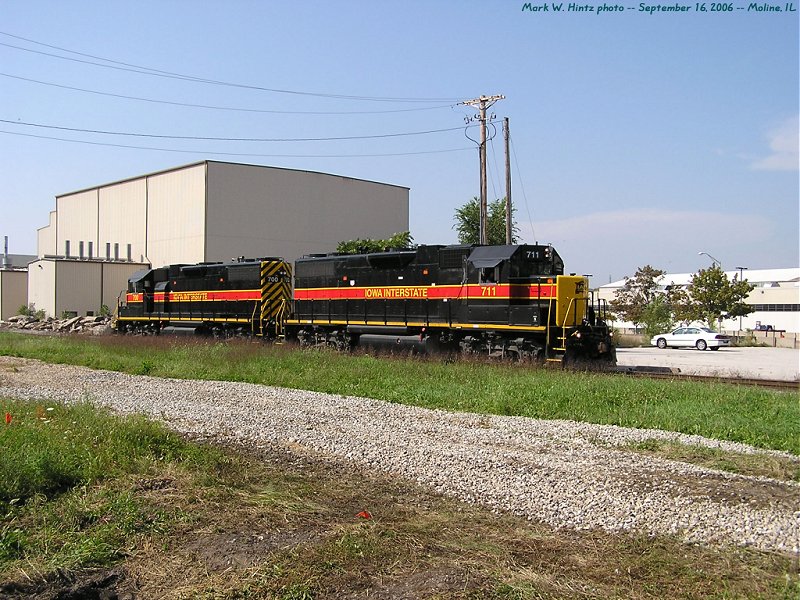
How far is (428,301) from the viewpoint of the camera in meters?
19.0

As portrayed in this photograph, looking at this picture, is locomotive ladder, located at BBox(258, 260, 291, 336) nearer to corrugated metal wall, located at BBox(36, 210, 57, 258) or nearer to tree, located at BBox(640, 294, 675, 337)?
tree, located at BBox(640, 294, 675, 337)

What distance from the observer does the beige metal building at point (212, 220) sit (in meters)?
43.6

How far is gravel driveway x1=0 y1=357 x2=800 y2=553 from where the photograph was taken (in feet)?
18.2

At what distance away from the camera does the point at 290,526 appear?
5363 millimetres

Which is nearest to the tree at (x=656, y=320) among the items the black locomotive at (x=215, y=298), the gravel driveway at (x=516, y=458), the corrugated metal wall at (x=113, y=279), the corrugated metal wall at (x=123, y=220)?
the black locomotive at (x=215, y=298)

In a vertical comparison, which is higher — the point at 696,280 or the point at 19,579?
the point at 696,280

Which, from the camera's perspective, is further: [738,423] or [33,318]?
[33,318]

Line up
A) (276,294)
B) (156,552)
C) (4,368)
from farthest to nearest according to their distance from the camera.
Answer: (276,294), (4,368), (156,552)

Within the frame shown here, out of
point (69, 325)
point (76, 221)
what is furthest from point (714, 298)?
point (76, 221)

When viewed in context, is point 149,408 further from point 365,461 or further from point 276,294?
point 276,294

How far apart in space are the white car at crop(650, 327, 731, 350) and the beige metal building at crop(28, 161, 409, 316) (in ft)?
73.7

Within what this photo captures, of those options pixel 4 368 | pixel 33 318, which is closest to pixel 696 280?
pixel 4 368

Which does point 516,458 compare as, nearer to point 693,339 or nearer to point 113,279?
point 693,339

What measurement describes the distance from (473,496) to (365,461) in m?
1.73
